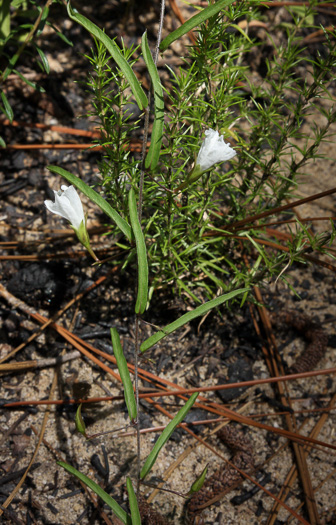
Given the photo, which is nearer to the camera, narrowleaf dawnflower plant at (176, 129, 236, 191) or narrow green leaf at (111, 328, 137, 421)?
narrowleaf dawnflower plant at (176, 129, 236, 191)

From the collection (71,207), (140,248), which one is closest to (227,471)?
(140,248)

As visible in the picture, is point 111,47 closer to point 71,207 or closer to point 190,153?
point 71,207

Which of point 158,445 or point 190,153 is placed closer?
point 158,445

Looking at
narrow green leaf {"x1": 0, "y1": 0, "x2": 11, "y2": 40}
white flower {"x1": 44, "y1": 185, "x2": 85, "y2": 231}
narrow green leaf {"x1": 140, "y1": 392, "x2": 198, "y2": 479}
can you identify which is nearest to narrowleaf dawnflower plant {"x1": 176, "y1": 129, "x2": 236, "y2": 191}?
white flower {"x1": 44, "y1": 185, "x2": 85, "y2": 231}

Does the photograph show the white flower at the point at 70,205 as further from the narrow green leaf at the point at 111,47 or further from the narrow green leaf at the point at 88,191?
the narrow green leaf at the point at 111,47

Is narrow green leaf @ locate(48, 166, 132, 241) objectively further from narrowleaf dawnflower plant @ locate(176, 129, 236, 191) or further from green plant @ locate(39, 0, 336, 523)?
narrowleaf dawnflower plant @ locate(176, 129, 236, 191)

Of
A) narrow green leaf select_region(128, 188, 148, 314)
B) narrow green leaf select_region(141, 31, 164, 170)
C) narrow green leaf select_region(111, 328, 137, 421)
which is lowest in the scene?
narrow green leaf select_region(111, 328, 137, 421)

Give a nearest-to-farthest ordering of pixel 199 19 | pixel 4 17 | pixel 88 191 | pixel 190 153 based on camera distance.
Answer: pixel 199 19 < pixel 88 191 < pixel 190 153 < pixel 4 17

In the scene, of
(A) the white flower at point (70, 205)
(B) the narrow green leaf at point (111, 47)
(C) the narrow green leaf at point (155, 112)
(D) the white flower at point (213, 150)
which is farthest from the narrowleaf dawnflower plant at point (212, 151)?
(A) the white flower at point (70, 205)
